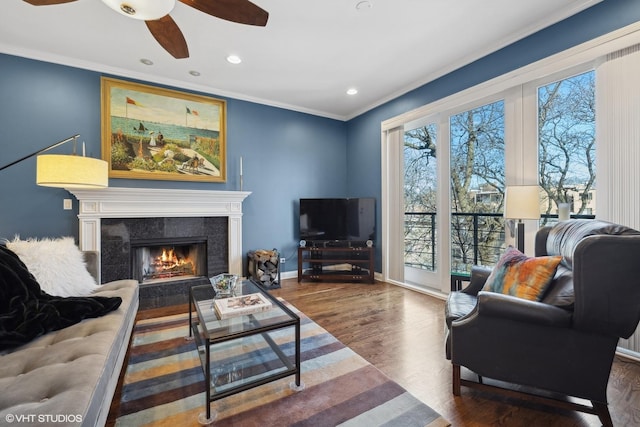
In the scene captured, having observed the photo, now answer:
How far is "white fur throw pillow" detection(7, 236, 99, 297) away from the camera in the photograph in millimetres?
1861

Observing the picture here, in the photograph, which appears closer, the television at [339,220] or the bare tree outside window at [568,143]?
the bare tree outside window at [568,143]

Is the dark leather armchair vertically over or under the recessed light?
under

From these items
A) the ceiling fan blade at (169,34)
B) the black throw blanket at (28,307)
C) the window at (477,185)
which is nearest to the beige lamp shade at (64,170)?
the black throw blanket at (28,307)

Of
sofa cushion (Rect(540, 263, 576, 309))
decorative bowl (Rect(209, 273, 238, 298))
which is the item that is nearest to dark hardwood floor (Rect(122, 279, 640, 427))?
sofa cushion (Rect(540, 263, 576, 309))

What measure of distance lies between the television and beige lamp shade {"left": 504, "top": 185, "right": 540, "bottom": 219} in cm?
208

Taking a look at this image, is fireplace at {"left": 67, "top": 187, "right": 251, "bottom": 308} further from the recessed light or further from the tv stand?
the recessed light

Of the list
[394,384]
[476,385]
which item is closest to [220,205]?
[394,384]

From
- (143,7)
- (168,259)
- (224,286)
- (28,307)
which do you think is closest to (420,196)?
(224,286)

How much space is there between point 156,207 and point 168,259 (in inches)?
31.6

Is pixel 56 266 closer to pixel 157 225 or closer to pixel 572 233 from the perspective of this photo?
pixel 157 225

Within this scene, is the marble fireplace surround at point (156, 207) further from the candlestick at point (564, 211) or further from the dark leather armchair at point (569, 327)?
the candlestick at point (564, 211)

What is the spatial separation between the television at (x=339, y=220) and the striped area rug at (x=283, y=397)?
2.25m

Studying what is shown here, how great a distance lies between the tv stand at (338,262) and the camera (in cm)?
414

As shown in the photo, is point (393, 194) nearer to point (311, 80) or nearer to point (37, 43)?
point (311, 80)
